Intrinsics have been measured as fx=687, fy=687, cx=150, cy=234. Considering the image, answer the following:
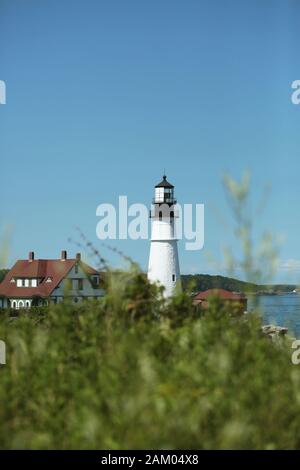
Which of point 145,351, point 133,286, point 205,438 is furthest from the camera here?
point 133,286

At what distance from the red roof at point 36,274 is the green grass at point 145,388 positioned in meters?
45.1

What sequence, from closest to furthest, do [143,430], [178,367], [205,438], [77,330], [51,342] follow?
[143,430] < [205,438] < [178,367] < [51,342] < [77,330]

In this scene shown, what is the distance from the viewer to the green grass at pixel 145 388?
10.5 feet

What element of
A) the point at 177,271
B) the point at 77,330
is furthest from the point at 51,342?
the point at 177,271

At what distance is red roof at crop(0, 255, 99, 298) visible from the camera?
50375 millimetres

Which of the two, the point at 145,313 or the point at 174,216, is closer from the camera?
the point at 145,313

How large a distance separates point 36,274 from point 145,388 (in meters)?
48.6

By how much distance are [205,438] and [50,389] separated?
97cm

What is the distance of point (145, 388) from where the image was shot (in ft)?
11.2

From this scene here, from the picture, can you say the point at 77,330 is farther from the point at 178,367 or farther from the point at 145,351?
the point at 178,367

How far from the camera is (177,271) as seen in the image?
36000 mm

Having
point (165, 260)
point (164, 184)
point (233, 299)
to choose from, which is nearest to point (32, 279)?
point (164, 184)

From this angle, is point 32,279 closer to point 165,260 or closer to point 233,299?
point 165,260
